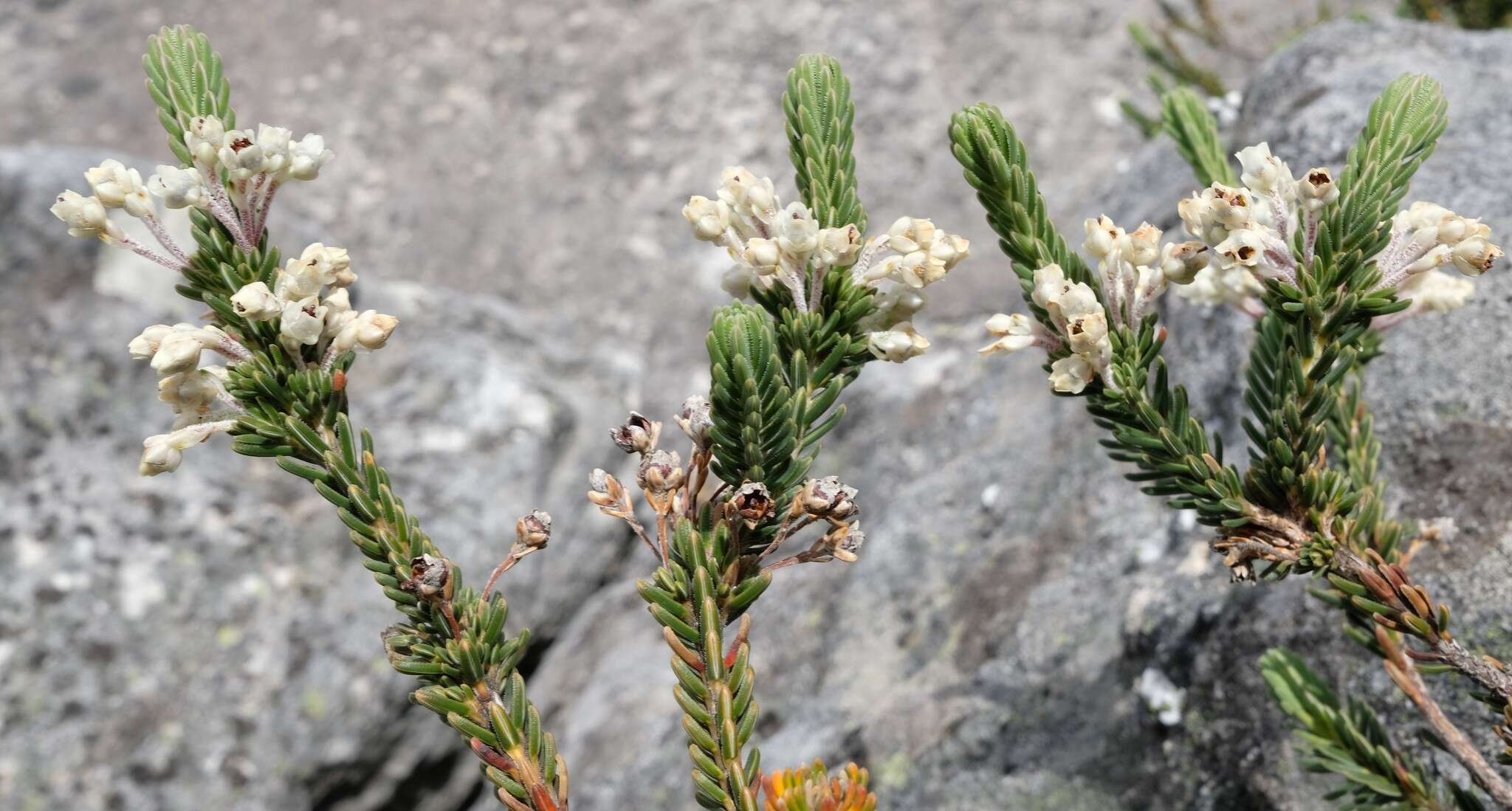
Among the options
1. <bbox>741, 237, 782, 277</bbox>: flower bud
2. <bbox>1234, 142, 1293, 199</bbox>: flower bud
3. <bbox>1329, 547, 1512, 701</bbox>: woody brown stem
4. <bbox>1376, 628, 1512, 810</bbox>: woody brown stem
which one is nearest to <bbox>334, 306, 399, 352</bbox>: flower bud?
<bbox>741, 237, 782, 277</bbox>: flower bud

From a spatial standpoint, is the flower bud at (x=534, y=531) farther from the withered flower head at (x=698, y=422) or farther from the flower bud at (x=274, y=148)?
the flower bud at (x=274, y=148)

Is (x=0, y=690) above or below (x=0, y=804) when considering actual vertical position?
above

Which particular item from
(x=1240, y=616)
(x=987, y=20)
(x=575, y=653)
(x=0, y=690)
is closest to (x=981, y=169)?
(x=1240, y=616)

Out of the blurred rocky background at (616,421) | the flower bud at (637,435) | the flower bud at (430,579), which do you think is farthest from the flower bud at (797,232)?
the blurred rocky background at (616,421)

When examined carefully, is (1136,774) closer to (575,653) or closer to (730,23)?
(575,653)

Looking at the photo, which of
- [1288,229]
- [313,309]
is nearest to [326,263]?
[313,309]

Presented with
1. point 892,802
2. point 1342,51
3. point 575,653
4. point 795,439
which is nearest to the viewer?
point 795,439

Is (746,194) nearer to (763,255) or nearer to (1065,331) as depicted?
(763,255)
